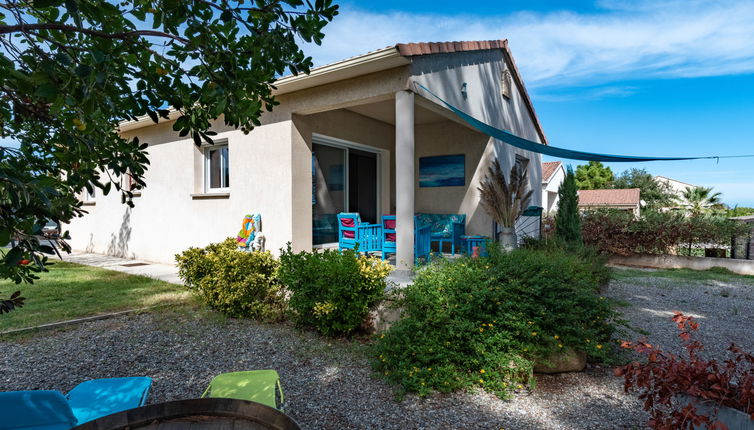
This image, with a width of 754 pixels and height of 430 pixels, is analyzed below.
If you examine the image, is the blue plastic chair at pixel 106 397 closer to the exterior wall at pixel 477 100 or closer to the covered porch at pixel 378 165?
the covered porch at pixel 378 165

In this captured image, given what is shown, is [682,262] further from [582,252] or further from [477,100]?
[477,100]

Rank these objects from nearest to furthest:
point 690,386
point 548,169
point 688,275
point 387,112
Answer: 1. point 690,386
2. point 387,112
3. point 688,275
4. point 548,169

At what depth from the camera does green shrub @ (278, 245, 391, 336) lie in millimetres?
4055

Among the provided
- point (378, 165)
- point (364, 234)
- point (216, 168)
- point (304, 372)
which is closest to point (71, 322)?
point (304, 372)

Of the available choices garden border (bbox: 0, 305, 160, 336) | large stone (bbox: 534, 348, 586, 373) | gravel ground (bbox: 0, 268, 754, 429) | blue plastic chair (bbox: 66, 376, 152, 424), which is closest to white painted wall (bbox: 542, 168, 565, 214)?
gravel ground (bbox: 0, 268, 754, 429)

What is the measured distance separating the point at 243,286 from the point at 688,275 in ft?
33.6

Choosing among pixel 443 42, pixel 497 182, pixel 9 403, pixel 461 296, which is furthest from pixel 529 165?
pixel 9 403

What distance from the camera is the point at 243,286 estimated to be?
4.80 metres

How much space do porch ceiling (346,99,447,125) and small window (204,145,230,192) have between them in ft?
10.0

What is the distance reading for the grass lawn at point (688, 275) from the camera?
8.79 metres

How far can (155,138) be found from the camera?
952cm

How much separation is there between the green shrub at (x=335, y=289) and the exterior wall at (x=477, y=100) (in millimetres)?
3056

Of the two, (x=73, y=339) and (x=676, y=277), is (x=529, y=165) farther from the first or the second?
(x=73, y=339)

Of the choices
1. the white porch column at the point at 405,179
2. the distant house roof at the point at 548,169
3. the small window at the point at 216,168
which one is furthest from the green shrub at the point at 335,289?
the distant house roof at the point at 548,169
